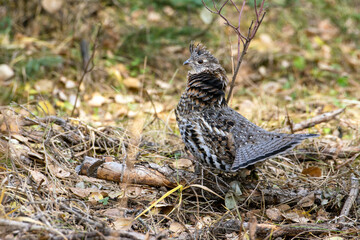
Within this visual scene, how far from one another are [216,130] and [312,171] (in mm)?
1256

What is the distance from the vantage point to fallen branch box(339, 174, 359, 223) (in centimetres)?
343

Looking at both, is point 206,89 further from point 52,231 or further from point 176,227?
point 52,231

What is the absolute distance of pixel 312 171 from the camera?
13.9ft

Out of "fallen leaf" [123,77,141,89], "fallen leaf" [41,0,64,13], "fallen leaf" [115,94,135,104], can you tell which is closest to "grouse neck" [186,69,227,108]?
"fallen leaf" [115,94,135,104]

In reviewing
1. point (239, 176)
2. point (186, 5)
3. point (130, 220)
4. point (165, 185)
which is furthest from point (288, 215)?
point (186, 5)

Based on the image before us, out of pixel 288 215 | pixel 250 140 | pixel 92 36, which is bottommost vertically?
pixel 288 215

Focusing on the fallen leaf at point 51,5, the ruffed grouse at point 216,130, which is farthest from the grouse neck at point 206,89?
the fallen leaf at point 51,5

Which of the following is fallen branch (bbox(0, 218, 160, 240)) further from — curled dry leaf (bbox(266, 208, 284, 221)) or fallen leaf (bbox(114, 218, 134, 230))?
curled dry leaf (bbox(266, 208, 284, 221))

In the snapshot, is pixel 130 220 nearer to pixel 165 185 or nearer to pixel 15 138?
pixel 165 185

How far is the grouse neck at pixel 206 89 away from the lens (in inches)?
154

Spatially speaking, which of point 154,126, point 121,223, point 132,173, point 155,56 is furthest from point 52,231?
point 155,56

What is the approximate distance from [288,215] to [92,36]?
513 cm

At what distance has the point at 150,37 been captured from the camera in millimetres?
7219

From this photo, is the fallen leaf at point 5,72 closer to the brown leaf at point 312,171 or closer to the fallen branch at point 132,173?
the fallen branch at point 132,173
